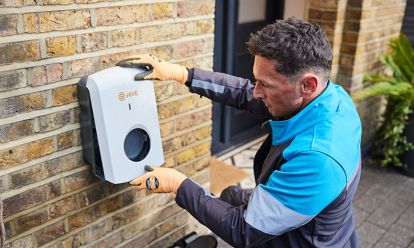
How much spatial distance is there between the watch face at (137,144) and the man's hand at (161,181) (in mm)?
93

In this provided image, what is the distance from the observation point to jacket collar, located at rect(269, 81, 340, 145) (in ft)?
5.04

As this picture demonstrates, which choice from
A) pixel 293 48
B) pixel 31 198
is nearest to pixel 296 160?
pixel 293 48

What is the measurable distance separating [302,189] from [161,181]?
576 mm

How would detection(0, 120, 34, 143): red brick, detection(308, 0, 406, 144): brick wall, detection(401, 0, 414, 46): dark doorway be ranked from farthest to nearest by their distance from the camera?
detection(401, 0, 414, 46): dark doorway < detection(308, 0, 406, 144): brick wall < detection(0, 120, 34, 143): red brick

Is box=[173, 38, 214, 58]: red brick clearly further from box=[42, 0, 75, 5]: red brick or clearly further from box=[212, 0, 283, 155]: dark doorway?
box=[212, 0, 283, 155]: dark doorway

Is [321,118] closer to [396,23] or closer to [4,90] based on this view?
[4,90]

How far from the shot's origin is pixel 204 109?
2322 mm

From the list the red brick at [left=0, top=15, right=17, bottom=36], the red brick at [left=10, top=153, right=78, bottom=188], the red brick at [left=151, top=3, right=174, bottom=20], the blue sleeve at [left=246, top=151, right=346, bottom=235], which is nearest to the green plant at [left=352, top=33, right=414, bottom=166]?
the red brick at [left=151, top=3, right=174, bottom=20]

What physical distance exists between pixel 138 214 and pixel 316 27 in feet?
4.03

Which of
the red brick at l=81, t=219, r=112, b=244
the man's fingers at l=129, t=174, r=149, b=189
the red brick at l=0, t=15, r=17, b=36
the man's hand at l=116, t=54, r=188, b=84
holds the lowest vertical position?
the red brick at l=81, t=219, r=112, b=244

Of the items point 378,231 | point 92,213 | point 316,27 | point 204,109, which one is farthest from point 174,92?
point 378,231

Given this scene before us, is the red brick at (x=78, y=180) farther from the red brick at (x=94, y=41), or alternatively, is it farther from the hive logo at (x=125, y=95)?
the red brick at (x=94, y=41)

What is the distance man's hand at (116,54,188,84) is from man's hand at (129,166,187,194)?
392mm

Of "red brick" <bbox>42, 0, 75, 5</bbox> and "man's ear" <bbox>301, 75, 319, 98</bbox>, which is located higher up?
"red brick" <bbox>42, 0, 75, 5</bbox>
